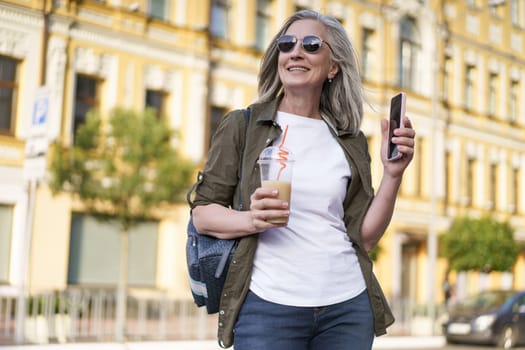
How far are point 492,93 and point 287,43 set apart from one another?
37.8 metres

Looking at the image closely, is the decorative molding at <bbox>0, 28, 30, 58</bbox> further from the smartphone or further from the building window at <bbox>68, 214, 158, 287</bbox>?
the smartphone

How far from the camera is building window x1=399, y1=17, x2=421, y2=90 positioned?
3394 centimetres

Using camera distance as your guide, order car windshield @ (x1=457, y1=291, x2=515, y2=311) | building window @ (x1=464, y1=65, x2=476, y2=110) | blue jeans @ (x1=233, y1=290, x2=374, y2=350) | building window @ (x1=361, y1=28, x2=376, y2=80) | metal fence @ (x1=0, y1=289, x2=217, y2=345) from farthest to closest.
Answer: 1. building window @ (x1=464, y1=65, x2=476, y2=110)
2. building window @ (x1=361, y1=28, x2=376, y2=80)
3. car windshield @ (x1=457, y1=291, x2=515, y2=311)
4. metal fence @ (x1=0, y1=289, x2=217, y2=345)
5. blue jeans @ (x1=233, y1=290, x2=374, y2=350)

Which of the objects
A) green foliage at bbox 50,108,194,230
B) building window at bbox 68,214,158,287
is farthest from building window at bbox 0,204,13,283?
green foliage at bbox 50,108,194,230

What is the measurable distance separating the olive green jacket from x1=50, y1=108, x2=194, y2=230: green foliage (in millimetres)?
14770

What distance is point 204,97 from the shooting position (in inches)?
1006

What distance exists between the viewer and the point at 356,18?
31516 mm

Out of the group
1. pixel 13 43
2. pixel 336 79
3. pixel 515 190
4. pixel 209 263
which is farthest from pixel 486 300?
pixel 515 190

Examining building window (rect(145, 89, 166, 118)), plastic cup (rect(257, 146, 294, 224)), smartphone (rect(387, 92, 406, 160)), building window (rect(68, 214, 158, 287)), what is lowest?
building window (rect(68, 214, 158, 287))

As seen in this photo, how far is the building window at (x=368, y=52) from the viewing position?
32281mm

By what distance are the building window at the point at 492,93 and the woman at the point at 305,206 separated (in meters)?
37.1

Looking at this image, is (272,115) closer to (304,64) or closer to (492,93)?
(304,64)

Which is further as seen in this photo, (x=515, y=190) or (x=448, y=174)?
(x=515, y=190)

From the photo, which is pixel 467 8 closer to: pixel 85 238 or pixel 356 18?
pixel 356 18
